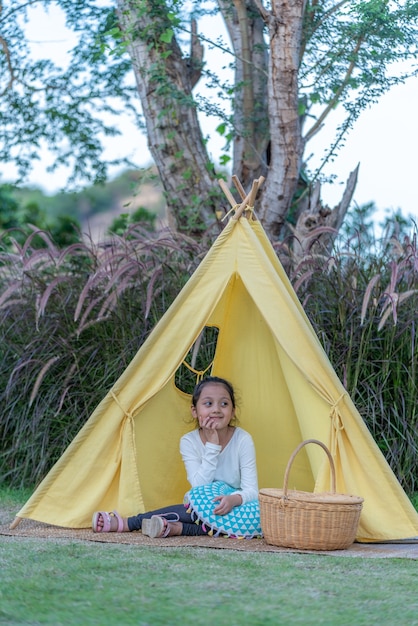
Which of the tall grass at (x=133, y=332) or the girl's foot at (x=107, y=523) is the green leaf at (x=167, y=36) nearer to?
the tall grass at (x=133, y=332)

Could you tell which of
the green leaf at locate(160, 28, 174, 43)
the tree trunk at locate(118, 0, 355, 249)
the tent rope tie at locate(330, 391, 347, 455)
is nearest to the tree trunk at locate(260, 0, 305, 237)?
the tree trunk at locate(118, 0, 355, 249)

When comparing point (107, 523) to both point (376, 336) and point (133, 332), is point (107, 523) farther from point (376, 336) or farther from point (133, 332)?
point (376, 336)

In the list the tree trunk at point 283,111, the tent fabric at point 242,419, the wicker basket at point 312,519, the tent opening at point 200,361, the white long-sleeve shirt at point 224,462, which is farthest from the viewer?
the tree trunk at point 283,111

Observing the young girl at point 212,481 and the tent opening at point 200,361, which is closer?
the young girl at point 212,481

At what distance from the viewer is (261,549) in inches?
147

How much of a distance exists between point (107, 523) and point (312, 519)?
1.02 m

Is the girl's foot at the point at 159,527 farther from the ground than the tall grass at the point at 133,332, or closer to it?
closer to it

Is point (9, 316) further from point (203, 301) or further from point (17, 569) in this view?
point (17, 569)

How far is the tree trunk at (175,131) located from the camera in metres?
6.56

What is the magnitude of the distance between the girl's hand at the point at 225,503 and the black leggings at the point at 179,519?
0.45 feet

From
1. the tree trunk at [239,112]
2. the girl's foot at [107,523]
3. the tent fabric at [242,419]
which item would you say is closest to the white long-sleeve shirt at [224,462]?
the tent fabric at [242,419]

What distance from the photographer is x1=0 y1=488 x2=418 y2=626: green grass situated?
2520mm

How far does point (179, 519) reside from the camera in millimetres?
4133

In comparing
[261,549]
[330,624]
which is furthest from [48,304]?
[330,624]
